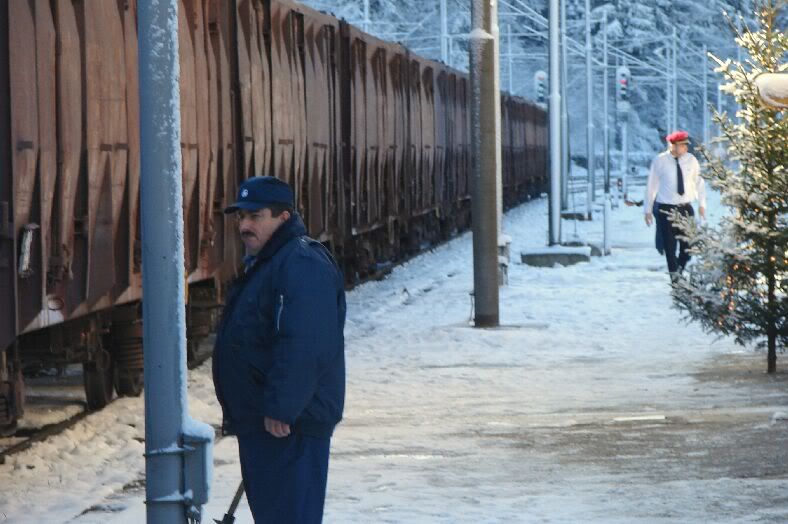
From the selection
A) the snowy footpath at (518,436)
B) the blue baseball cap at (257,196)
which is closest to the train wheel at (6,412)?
the snowy footpath at (518,436)

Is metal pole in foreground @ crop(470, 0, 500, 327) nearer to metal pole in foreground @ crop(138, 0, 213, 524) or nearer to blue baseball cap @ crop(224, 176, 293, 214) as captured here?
metal pole in foreground @ crop(138, 0, 213, 524)

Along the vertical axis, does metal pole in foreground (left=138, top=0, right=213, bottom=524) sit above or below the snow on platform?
above

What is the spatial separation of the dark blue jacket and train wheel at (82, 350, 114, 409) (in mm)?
5804

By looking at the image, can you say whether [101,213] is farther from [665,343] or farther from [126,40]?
[665,343]

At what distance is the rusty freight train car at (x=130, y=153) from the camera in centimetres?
898

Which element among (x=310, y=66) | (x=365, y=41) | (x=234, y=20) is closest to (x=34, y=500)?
(x=234, y=20)

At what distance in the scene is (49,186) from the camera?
9.30m

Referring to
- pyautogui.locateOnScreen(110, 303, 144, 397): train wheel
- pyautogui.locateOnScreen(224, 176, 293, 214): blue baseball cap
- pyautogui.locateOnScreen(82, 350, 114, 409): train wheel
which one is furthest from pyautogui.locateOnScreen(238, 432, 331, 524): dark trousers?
pyautogui.locateOnScreen(110, 303, 144, 397): train wheel

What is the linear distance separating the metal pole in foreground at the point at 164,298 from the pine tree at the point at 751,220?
6.50 metres

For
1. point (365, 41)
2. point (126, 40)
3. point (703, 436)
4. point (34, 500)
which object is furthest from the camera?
point (365, 41)

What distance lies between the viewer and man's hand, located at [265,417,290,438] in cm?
598

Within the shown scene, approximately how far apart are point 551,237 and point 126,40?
698 inches

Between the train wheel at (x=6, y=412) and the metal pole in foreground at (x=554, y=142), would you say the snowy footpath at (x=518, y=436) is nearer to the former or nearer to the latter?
the train wheel at (x=6, y=412)

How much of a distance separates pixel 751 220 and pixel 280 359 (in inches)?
284
